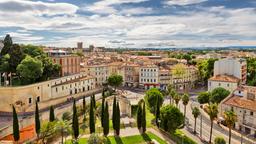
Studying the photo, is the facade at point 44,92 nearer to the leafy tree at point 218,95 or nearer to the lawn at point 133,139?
the lawn at point 133,139

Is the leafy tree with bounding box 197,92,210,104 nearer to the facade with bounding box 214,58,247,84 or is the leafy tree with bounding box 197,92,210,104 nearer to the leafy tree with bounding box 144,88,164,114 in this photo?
the leafy tree with bounding box 144,88,164,114

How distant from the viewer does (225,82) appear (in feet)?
253

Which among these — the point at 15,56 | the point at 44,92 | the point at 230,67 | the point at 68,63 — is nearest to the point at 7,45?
the point at 15,56

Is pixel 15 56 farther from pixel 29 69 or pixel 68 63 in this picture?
pixel 68 63

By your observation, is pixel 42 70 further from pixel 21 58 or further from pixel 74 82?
pixel 74 82

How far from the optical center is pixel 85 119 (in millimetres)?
54375

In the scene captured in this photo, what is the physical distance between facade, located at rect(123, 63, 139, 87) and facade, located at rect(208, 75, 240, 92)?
28963 mm

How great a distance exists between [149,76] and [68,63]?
28504 mm

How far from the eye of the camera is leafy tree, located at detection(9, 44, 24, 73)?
65500 mm

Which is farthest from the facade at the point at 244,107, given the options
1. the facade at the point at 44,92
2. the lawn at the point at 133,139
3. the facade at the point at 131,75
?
the facade at the point at 131,75

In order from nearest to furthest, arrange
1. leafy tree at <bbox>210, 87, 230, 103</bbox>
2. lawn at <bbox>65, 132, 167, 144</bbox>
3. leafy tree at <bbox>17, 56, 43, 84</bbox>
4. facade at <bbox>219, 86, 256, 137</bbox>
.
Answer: lawn at <bbox>65, 132, 167, 144</bbox> < facade at <bbox>219, 86, 256, 137</bbox> < leafy tree at <bbox>17, 56, 43, 84</bbox> < leafy tree at <bbox>210, 87, 230, 103</bbox>

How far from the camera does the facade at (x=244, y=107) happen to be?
52781 mm

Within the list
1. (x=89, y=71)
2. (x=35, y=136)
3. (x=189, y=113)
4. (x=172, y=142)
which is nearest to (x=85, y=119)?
(x=35, y=136)

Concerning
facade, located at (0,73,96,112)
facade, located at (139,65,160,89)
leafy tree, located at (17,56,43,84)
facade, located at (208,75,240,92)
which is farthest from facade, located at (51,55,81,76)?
facade, located at (208,75,240,92)
